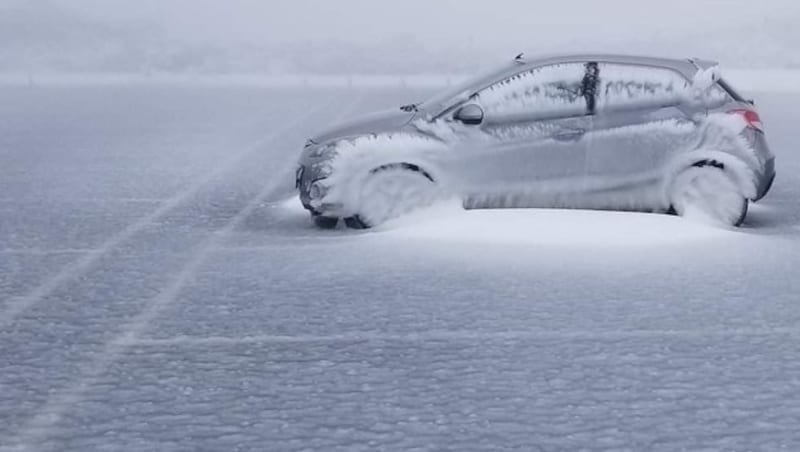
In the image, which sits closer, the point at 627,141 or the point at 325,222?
the point at 627,141

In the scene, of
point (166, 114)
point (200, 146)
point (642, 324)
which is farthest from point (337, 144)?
point (166, 114)

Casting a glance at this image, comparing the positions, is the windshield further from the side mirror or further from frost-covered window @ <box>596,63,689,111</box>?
frost-covered window @ <box>596,63,689,111</box>

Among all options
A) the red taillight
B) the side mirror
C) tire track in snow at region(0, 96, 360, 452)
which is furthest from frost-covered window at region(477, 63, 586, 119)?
tire track in snow at region(0, 96, 360, 452)

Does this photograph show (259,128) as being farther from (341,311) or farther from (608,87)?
(341,311)

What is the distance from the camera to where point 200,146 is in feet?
68.6

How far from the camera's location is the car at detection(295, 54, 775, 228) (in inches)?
432

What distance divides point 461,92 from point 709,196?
2.45 metres

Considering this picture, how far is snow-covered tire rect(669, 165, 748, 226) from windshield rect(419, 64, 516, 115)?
1.94 meters

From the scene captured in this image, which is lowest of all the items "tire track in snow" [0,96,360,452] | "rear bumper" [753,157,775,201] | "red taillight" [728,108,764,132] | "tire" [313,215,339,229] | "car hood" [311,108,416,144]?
"tire track in snow" [0,96,360,452]

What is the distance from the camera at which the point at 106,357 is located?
657 cm

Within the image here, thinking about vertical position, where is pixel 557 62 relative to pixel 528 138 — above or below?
above

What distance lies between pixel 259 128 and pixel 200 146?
4.33m

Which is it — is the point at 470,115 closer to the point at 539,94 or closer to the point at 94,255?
the point at 539,94

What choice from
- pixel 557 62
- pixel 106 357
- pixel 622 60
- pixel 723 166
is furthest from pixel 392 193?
pixel 106 357
